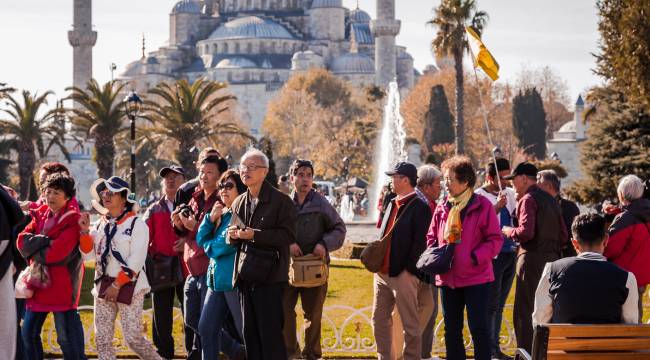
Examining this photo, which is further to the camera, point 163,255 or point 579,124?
point 579,124

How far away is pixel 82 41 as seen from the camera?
92438mm

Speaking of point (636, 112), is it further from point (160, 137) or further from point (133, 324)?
point (133, 324)

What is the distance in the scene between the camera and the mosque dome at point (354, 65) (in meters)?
119

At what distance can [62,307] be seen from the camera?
7.85 metres

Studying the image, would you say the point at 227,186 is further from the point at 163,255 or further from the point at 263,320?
the point at 163,255

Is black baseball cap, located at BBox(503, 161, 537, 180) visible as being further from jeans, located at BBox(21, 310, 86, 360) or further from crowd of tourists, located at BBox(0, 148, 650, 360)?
jeans, located at BBox(21, 310, 86, 360)

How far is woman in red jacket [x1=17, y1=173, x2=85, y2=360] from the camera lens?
7777 millimetres

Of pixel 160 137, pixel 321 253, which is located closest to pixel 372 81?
pixel 160 137

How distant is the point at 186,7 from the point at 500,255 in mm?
125212

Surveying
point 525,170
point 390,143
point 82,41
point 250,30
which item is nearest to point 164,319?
point 525,170

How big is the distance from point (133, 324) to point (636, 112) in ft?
76.6

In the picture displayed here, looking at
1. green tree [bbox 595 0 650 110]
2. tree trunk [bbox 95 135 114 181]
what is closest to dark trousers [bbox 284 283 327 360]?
green tree [bbox 595 0 650 110]

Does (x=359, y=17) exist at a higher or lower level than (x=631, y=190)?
higher

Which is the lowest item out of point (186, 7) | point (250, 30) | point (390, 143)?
point (390, 143)
